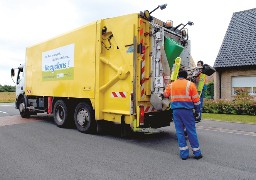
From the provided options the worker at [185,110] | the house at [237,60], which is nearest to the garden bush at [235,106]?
the house at [237,60]

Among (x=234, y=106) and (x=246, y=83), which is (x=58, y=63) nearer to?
(x=234, y=106)

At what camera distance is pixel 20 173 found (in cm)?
438

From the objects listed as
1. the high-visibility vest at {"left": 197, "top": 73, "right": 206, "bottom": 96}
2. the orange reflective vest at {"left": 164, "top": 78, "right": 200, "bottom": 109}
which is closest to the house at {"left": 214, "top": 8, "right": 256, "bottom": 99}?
the high-visibility vest at {"left": 197, "top": 73, "right": 206, "bottom": 96}

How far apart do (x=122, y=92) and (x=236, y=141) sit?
3.10m

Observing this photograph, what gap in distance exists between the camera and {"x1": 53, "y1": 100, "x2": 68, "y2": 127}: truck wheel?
348 inches

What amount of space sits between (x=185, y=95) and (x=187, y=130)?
67 cm

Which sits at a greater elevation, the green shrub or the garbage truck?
the garbage truck

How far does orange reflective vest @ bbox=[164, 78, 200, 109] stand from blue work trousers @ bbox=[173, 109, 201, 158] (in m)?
0.11

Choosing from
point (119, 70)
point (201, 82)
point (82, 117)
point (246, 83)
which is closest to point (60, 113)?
point (82, 117)

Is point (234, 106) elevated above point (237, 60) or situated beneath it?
situated beneath

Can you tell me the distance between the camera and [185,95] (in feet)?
17.7

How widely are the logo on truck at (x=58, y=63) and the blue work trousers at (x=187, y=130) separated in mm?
4132

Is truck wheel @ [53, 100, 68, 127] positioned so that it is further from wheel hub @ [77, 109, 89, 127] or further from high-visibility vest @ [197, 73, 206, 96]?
high-visibility vest @ [197, 73, 206, 96]

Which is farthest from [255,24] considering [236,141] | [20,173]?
[20,173]
